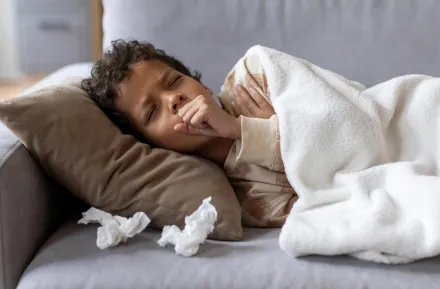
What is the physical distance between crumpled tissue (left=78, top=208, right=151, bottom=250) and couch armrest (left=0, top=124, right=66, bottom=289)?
0.11 meters

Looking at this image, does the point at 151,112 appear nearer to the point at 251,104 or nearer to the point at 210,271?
the point at 251,104

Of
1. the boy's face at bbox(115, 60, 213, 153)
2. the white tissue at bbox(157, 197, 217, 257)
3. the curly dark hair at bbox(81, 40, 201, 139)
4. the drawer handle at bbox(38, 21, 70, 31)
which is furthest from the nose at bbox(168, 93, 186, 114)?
the drawer handle at bbox(38, 21, 70, 31)

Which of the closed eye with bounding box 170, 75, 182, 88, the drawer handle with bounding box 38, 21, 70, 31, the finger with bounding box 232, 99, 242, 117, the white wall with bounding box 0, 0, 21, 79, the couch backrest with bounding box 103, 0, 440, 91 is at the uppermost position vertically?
the couch backrest with bounding box 103, 0, 440, 91

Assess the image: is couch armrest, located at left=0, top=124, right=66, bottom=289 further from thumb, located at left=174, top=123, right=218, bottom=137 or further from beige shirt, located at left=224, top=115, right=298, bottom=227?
beige shirt, located at left=224, top=115, right=298, bottom=227

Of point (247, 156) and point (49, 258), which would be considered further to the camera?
point (247, 156)

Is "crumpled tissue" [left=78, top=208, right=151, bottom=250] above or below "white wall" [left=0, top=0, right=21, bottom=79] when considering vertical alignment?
above

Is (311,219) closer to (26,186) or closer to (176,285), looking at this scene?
(176,285)

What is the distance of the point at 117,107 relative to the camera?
1249 mm

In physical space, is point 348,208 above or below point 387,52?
below

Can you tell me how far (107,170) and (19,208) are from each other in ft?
0.56

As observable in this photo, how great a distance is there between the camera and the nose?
3.92 feet

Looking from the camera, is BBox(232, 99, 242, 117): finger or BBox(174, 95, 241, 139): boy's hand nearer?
BBox(174, 95, 241, 139): boy's hand

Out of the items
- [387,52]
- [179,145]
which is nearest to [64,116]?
[179,145]

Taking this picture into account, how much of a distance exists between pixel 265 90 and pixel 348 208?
0.37 m
